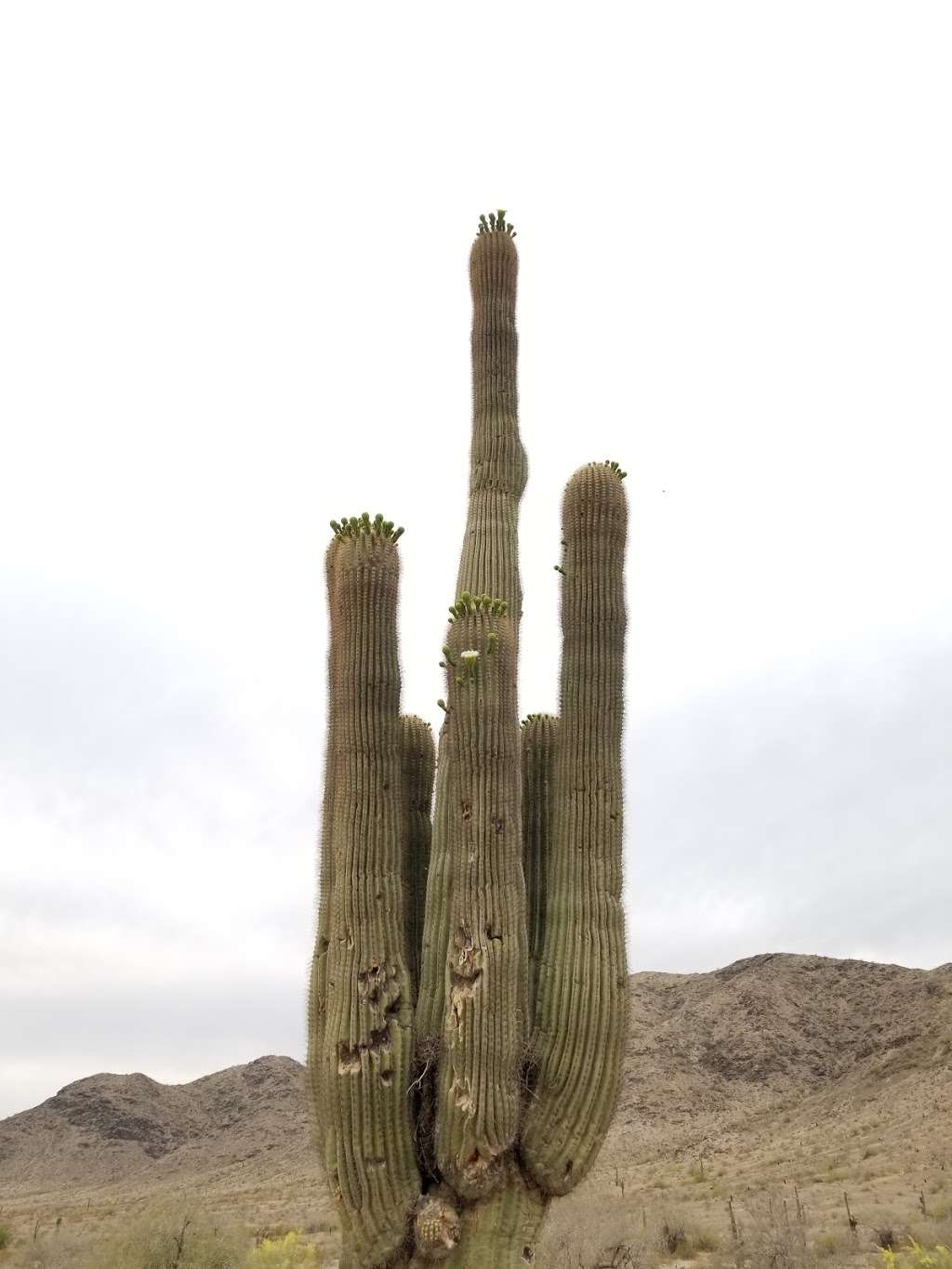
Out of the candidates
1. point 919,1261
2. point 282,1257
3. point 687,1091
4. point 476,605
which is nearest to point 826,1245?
point 919,1261

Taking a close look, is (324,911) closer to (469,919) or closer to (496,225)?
(469,919)

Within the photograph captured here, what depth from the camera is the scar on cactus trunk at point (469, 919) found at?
880cm

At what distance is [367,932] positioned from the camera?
→ 9.34 metres

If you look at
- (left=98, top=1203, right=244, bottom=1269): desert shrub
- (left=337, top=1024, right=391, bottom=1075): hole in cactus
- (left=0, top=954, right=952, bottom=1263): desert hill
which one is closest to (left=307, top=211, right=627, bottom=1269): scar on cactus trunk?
(left=337, top=1024, right=391, bottom=1075): hole in cactus

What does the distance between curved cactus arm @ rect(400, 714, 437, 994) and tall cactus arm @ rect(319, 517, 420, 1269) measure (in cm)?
59

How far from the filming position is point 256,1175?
4019 centimetres

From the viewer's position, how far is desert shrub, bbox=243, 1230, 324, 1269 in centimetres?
1758

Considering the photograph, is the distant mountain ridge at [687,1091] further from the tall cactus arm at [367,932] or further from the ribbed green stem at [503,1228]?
the tall cactus arm at [367,932]

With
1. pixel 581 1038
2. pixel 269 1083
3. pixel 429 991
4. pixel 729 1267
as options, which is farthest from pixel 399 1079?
pixel 269 1083

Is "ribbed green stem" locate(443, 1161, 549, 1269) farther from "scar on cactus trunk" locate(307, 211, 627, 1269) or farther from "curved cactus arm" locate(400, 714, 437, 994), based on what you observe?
"curved cactus arm" locate(400, 714, 437, 994)

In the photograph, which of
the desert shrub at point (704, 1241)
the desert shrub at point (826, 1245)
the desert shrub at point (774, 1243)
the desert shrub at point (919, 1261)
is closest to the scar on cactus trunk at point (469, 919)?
the desert shrub at point (919, 1261)

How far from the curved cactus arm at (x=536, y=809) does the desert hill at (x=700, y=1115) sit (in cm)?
1137

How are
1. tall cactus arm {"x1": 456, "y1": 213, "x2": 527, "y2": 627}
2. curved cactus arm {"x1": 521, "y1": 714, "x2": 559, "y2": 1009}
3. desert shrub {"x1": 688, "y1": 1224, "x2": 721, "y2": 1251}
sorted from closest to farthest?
1. curved cactus arm {"x1": 521, "y1": 714, "x2": 559, "y2": 1009}
2. tall cactus arm {"x1": 456, "y1": 213, "x2": 527, "y2": 627}
3. desert shrub {"x1": 688, "y1": 1224, "x2": 721, "y2": 1251}

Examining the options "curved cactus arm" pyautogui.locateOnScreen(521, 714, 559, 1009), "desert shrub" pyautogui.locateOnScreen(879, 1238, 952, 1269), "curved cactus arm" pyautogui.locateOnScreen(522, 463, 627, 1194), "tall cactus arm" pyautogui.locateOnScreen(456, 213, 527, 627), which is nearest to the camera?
"curved cactus arm" pyautogui.locateOnScreen(522, 463, 627, 1194)
